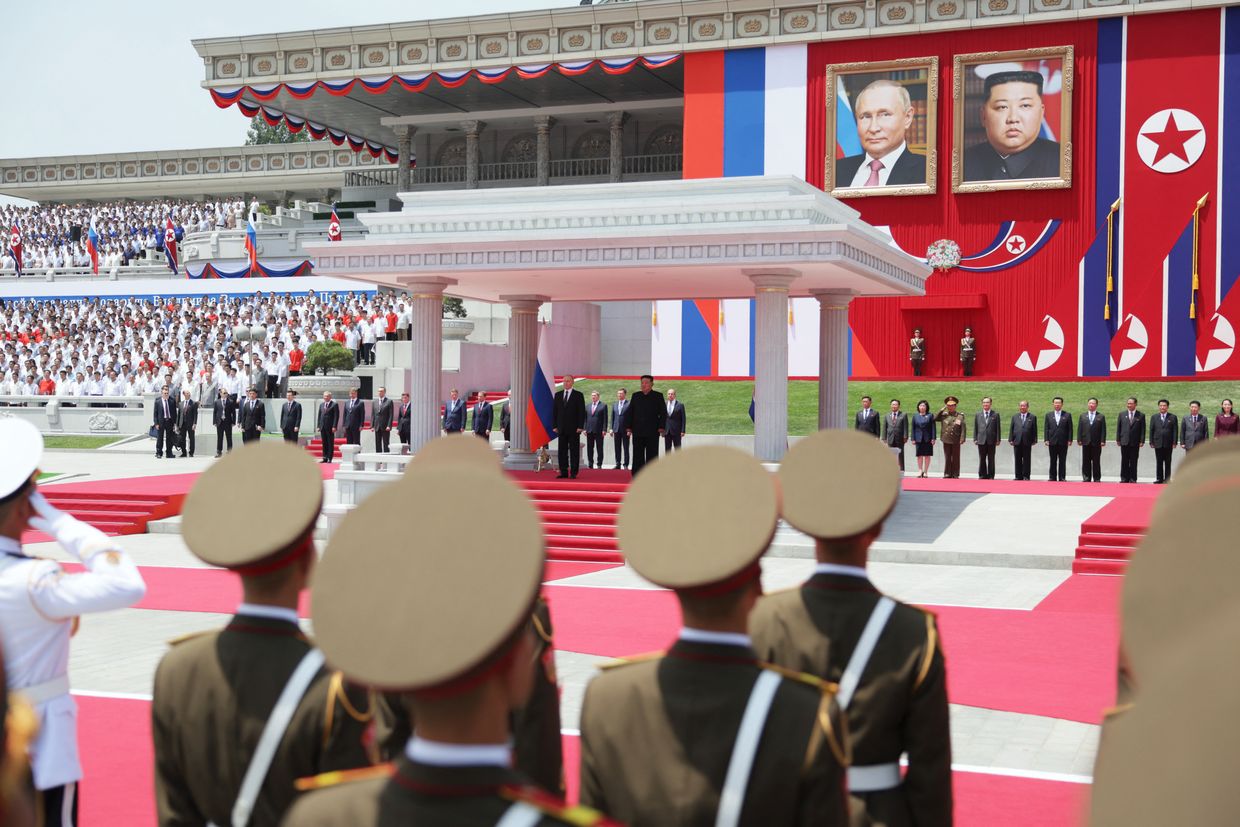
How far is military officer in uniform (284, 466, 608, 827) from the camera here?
66.4 inches

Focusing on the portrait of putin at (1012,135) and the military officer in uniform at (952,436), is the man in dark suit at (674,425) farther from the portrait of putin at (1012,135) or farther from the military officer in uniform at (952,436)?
the portrait of putin at (1012,135)

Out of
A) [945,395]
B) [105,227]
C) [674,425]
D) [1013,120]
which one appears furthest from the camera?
[105,227]

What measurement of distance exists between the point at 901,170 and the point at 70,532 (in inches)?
1196

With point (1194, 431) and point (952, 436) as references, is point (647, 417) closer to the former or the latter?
point (952, 436)

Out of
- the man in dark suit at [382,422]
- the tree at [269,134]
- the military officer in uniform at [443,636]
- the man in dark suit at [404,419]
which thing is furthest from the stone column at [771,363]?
the tree at [269,134]

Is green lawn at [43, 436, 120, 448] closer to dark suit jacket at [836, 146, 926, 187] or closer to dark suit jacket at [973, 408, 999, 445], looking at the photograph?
dark suit jacket at [836, 146, 926, 187]

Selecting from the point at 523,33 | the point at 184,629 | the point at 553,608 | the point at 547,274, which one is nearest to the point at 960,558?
the point at 553,608

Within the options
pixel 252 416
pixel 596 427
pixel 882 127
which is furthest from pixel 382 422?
pixel 882 127

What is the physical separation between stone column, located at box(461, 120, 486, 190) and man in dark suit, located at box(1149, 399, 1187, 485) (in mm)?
27500

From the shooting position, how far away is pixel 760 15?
109ft

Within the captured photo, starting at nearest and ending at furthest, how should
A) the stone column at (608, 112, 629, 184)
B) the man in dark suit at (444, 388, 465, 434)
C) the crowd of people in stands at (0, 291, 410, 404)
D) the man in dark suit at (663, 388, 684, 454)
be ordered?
the man in dark suit at (663, 388, 684, 454) → the man in dark suit at (444, 388, 465, 434) → the crowd of people in stands at (0, 291, 410, 404) → the stone column at (608, 112, 629, 184)

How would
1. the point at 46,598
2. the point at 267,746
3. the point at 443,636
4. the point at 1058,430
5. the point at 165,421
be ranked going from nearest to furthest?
the point at 443,636 < the point at 267,746 < the point at 46,598 < the point at 1058,430 < the point at 165,421

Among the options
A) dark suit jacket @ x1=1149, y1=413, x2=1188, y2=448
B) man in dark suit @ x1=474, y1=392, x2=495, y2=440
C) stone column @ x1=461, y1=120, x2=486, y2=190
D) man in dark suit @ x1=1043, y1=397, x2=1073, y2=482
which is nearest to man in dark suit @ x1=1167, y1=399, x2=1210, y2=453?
dark suit jacket @ x1=1149, y1=413, x2=1188, y2=448

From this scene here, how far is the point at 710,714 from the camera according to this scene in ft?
7.79
